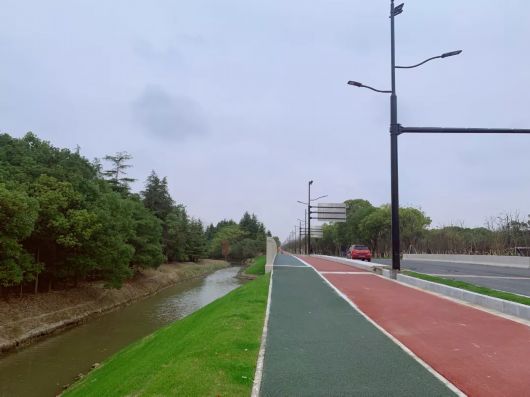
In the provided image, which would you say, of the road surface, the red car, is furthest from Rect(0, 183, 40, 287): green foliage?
the red car

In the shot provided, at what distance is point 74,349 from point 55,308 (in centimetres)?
A: 759

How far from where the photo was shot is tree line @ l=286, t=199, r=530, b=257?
48.9m

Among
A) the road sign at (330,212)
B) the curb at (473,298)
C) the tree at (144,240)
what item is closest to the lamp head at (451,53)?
the curb at (473,298)

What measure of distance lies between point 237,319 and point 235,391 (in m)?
5.29

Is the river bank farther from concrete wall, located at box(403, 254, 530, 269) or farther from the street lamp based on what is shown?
concrete wall, located at box(403, 254, 530, 269)

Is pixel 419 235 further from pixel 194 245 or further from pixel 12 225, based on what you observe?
pixel 12 225

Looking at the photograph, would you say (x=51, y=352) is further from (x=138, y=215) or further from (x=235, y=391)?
(x=138, y=215)

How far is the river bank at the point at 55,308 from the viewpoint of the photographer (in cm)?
2228

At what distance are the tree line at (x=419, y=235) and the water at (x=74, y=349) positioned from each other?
110ft

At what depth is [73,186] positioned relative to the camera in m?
30.9

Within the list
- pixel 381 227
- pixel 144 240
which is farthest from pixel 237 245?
pixel 144 240

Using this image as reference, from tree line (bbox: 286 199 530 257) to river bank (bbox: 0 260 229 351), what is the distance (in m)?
36.2

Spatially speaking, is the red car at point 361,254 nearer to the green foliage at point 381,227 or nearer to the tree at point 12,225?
the green foliage at point 381,227

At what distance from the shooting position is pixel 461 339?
8898 millimetres
